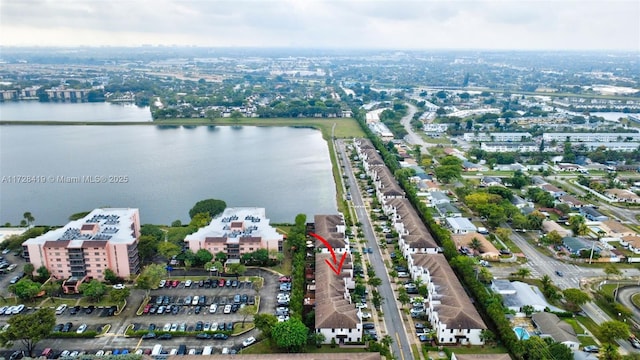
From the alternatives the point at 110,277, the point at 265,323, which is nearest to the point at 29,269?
the point at 110,277

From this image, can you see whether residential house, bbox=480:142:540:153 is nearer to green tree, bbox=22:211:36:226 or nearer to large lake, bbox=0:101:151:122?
green tree, bbox=22:211:36:226

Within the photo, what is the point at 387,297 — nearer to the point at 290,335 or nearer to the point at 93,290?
the point at 290,335

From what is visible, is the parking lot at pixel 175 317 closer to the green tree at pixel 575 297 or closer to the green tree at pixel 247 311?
the green tree at pixel 247 311

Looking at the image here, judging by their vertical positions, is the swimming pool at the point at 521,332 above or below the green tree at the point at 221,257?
below

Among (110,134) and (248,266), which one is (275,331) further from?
(110,134)

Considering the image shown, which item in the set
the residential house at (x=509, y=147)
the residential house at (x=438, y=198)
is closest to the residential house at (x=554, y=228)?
the residential house at (x=438, y=198)

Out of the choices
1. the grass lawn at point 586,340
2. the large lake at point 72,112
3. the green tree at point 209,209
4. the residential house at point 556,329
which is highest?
the large lake at point 72,112
